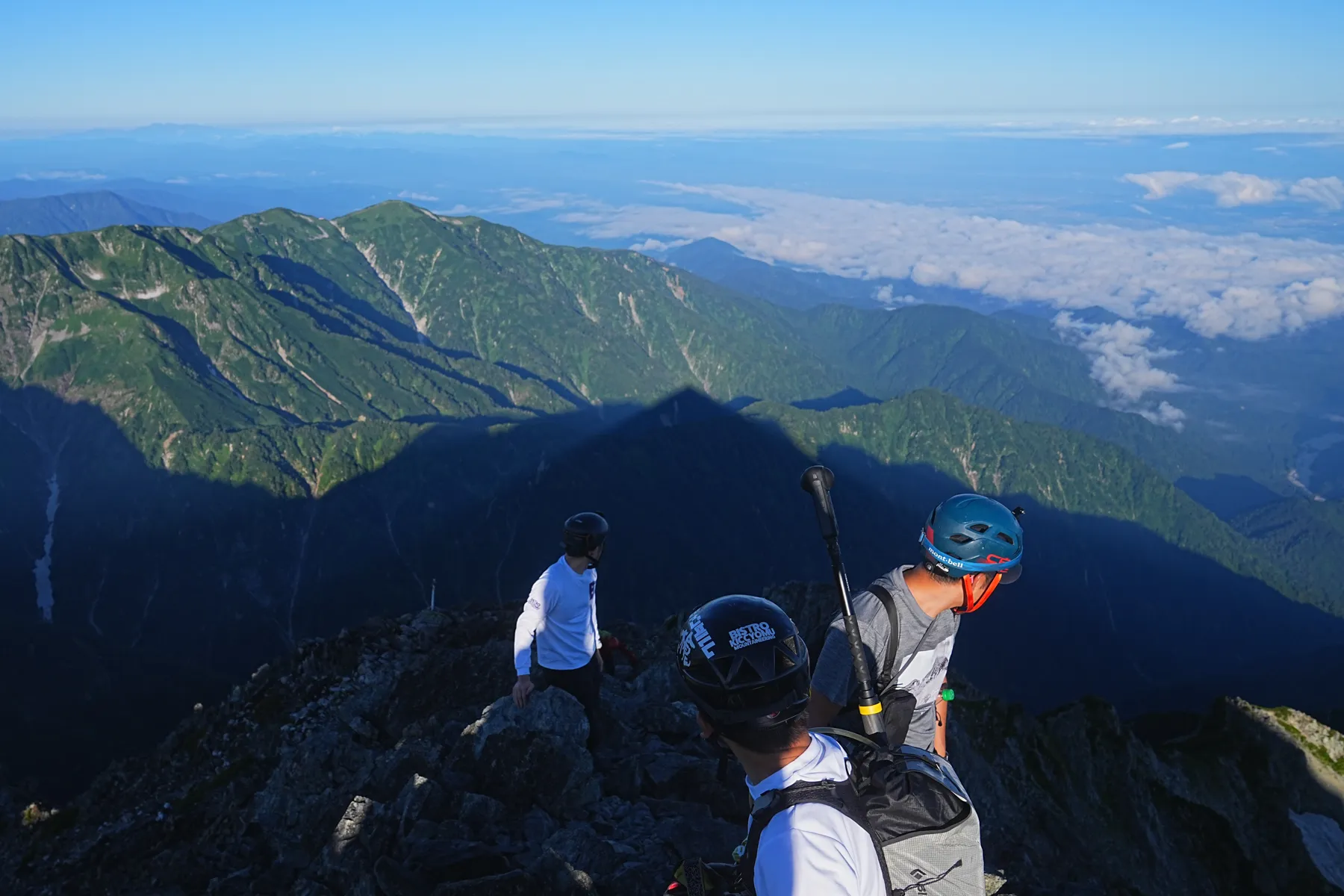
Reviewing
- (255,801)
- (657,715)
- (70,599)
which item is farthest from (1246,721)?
(70,599)

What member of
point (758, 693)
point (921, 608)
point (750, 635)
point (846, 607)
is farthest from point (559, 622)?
point (758, 693)

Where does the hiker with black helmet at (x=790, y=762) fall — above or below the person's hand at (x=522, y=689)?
above

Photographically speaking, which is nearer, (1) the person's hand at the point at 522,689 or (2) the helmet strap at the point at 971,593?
(2) the helmet strap at the point at 971,593

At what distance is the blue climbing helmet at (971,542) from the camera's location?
873 cm

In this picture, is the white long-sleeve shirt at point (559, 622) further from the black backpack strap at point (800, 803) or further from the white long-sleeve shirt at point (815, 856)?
the white long-sleeve shirt at point (815, 856)

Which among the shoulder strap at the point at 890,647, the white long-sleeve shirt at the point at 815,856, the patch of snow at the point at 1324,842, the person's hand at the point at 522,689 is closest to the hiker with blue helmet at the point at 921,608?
the shoulder strap at the point at 890,647

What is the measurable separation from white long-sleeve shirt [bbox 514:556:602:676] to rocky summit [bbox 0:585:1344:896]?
95 centimetres

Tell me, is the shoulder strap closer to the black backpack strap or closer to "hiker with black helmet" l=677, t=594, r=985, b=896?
"hiker with black helmet" l=677, t=594, r=985, b=896

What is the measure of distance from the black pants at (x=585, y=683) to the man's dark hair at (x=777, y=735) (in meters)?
10.3

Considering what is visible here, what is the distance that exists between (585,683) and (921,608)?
342 inches

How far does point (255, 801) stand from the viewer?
56.8 ft

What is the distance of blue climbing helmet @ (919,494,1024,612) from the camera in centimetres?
873

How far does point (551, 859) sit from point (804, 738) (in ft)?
23.2

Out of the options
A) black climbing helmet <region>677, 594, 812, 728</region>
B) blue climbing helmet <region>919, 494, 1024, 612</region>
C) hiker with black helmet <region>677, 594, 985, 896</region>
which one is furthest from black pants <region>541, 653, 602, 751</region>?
black climbing helmet <region>677, 594, 812, 728</region>
